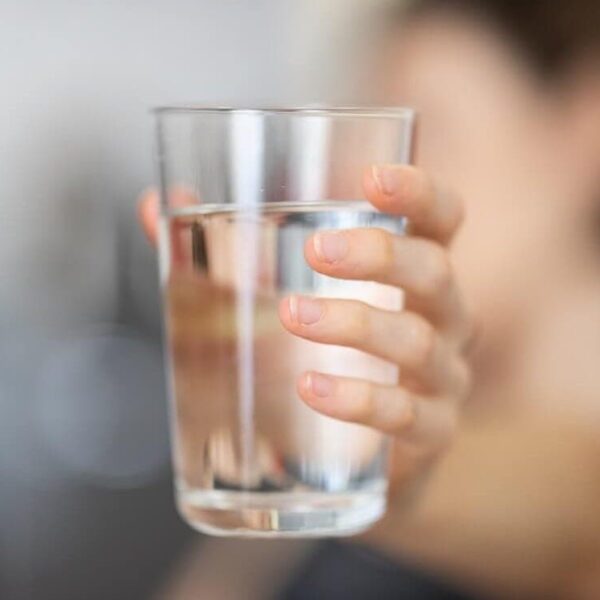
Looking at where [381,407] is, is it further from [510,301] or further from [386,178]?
[510,301]

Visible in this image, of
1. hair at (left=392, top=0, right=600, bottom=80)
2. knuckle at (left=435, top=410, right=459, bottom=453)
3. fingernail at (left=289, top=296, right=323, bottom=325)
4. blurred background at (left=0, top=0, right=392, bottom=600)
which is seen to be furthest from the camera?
hair at (left=392, top=0, right=600, bottom=80)

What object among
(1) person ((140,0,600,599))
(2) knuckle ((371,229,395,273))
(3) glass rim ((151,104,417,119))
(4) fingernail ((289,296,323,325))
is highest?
(3) glass rim ((151,104,417,119))

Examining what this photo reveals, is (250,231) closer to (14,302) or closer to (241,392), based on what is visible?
(241,392)

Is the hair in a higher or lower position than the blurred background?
higher

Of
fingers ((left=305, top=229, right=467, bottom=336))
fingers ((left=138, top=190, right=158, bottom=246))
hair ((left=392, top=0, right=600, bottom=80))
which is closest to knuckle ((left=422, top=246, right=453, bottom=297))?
fingers ((left=305, top=229, right=467, bottom=336))

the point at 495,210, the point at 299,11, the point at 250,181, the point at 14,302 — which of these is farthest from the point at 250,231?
the point at 299,11

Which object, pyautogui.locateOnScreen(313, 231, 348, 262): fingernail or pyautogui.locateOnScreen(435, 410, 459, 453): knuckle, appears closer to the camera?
pyautogui.locateOnScreen(313, 231, 348, 262): fingernail

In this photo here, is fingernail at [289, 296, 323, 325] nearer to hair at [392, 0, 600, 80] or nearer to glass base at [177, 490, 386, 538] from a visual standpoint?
glass base at [177, 490, 386, 538]

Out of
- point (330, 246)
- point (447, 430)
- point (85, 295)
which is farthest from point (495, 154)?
point (330, 246)
